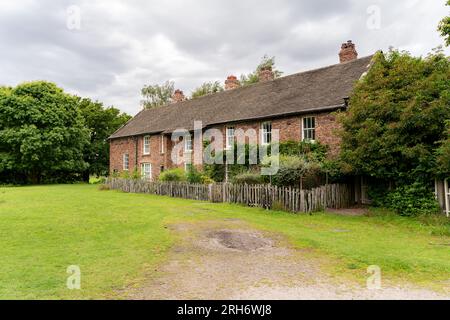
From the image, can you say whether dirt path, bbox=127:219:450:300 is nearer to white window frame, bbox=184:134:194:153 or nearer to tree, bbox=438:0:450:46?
tree, bbox=438:0:450:46

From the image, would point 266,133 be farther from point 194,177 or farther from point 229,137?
point 194,177

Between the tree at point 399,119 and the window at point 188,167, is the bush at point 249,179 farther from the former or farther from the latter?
the window at point 188,167

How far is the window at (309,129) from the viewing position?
2032 cm

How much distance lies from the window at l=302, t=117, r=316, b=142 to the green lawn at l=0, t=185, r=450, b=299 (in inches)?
277

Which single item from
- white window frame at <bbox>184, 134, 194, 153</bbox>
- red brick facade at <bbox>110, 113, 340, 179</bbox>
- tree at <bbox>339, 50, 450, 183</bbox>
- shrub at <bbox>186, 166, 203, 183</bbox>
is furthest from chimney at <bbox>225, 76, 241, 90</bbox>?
tree at <bbox>339, 50, 450, 183</bbox>

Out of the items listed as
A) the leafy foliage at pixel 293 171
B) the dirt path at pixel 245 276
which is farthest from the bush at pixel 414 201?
the dirt path at pixel 245 276

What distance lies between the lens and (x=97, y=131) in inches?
1833

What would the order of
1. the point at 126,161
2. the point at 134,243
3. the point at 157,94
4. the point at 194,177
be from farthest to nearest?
the point at 157,94 < the point at 126,161 < the point at 194,177 < the point at 134,243

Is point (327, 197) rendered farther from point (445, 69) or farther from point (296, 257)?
point (296, 257)

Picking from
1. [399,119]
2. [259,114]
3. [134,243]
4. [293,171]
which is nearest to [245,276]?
[134,243]

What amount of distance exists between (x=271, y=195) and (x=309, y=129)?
6546mm

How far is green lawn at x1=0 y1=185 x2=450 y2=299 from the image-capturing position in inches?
250

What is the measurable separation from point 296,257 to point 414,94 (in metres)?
10.0
